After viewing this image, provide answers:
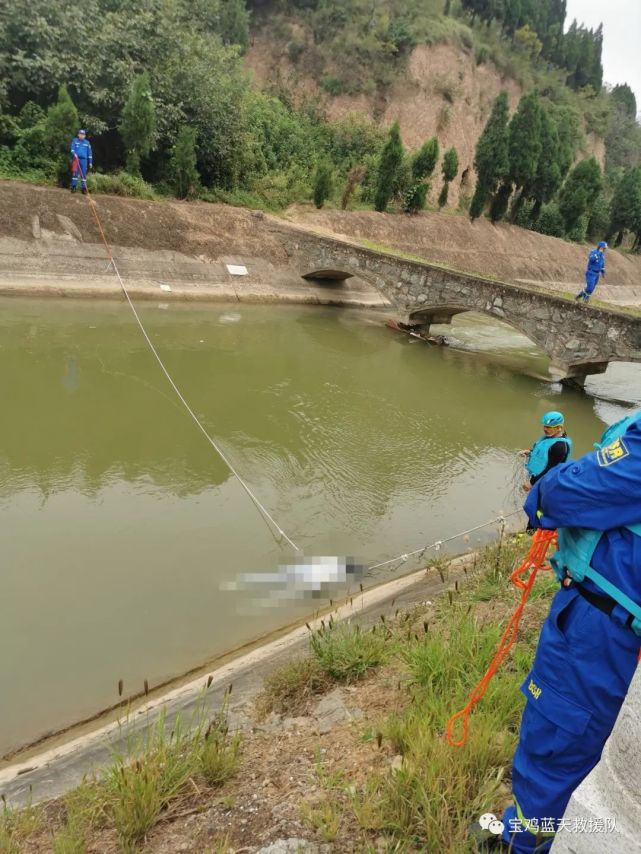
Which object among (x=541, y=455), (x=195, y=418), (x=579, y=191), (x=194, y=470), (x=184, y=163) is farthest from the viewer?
(x=579, y=191)

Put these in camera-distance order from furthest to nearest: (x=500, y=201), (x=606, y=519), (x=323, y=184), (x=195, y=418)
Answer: (x=500, y=201) < (x=323, y=184) < (x=195, y=418) < (x=606, y=519)

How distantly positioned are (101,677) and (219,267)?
14.9 metres

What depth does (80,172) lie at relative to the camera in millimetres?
16266

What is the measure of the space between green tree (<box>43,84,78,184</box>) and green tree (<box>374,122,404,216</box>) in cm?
1212

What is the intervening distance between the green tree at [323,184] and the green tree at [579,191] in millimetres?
17551

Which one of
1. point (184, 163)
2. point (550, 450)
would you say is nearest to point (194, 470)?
point (550, 450)

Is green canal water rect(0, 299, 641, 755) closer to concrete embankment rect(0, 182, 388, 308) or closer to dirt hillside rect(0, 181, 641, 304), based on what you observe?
concrete embankment rect(0, 182, 388, 308)

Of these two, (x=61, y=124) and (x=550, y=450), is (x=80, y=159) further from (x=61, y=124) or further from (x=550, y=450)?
(x=550, y=450)

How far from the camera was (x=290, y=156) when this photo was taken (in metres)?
25.9

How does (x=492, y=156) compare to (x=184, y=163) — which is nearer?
(x=184, y=163)

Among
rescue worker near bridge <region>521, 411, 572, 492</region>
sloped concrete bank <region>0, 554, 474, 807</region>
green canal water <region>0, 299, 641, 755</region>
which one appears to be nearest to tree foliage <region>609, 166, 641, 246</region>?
green canal water <region>0, 299, 641, 755</region>

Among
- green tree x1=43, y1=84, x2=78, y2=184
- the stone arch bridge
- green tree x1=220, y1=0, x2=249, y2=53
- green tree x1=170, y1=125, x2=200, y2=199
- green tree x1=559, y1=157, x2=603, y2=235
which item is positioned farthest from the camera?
green tree x1=559, y1=157, x2=603, y2=235

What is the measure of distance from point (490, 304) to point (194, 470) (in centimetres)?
988

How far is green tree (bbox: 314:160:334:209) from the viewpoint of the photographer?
72.7ft
